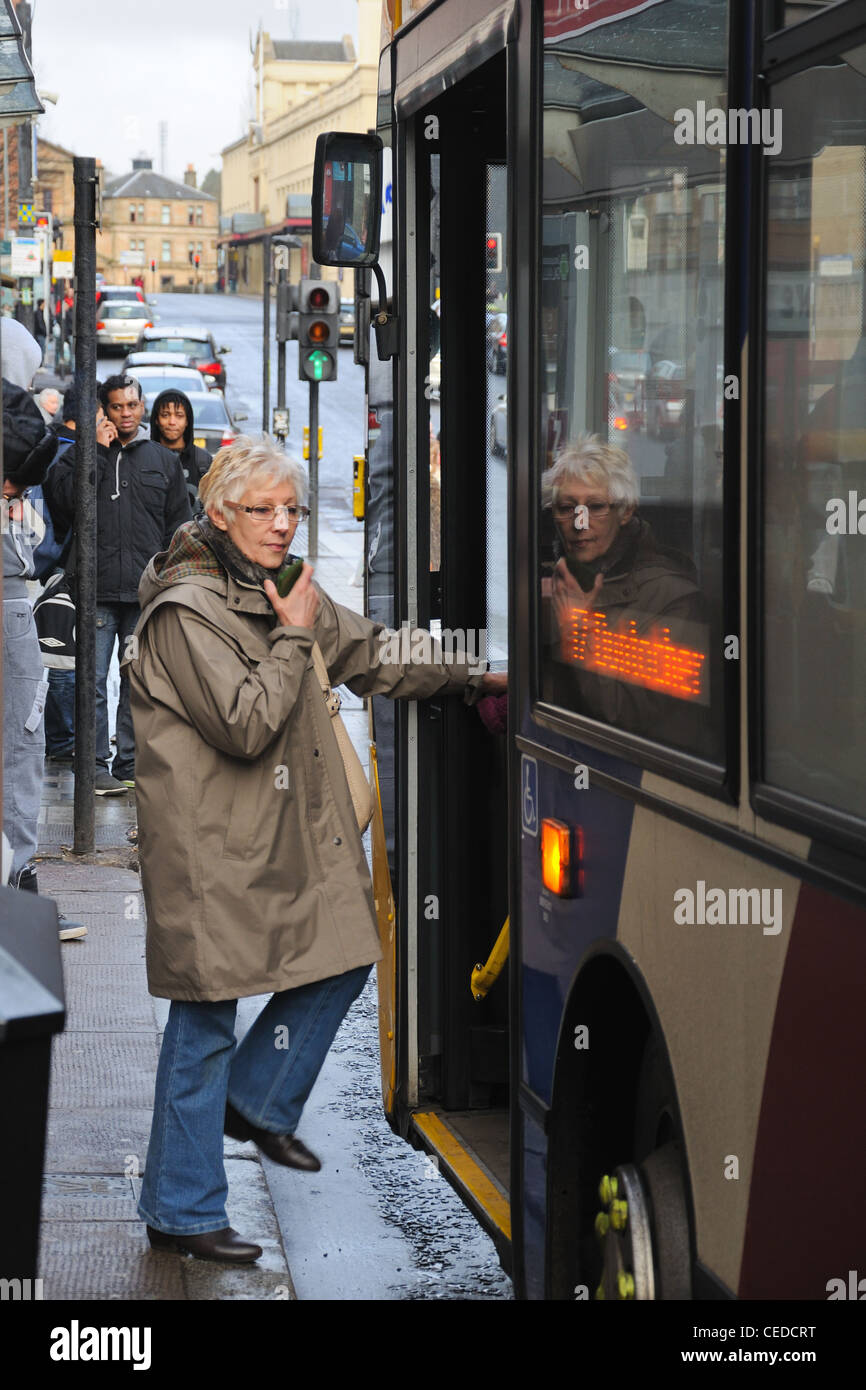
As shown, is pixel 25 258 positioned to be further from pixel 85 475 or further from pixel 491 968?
pixel 491 968

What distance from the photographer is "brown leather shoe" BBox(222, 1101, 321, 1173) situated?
420 centimetres

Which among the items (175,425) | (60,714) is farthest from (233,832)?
(175,425)

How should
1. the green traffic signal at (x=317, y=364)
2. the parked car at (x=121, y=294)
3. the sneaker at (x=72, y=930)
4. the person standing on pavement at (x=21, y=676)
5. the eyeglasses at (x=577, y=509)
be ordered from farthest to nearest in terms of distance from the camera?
the parked car at (x=121, y=294)
the green traffic signal at (x=317, y=364)
the sneaker at (x=72, y=930)
the person standing on pavement at (x=21, y=676)
the eyeglasses at (x=577, y=509)

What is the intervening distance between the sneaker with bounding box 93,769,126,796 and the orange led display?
6921 mm

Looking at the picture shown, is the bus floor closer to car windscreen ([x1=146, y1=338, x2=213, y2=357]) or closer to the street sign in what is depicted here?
the street sign

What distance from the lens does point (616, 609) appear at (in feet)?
9.33

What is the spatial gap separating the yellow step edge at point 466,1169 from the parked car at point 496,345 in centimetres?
177

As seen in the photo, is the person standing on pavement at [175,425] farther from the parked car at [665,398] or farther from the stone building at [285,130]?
the stone building at [285,130]

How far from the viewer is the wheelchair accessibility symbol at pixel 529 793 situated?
10.8 ft

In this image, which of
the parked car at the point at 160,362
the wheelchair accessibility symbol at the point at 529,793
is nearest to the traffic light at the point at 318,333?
the wheelchair accessibility symbol at the point at 529,793

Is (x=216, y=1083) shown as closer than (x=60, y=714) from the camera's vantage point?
Yes

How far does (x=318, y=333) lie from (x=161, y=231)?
5375 inches

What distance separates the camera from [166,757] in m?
3.82

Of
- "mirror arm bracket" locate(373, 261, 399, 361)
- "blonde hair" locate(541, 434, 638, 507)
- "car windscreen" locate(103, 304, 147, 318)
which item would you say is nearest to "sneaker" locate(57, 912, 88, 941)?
"mirror arm bracket" locate(373, 261, 399, 361)
